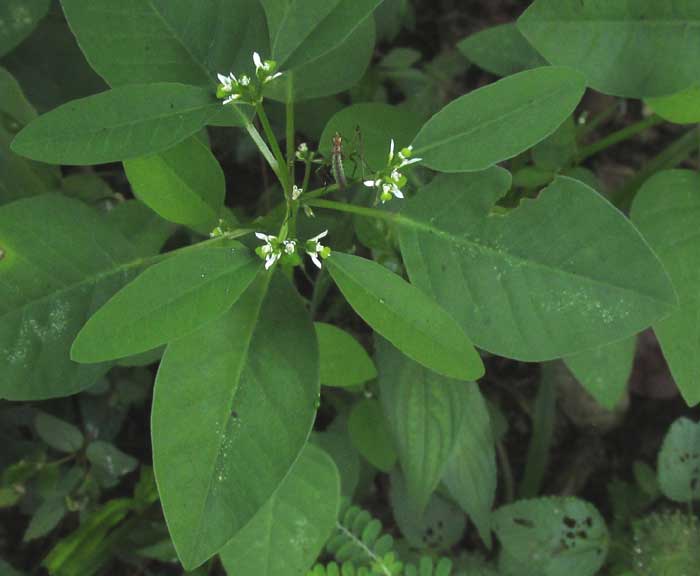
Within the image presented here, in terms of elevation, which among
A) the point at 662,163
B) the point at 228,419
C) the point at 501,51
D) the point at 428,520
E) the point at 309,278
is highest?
the point at 501,51

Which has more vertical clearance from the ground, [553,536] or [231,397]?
[231,397]

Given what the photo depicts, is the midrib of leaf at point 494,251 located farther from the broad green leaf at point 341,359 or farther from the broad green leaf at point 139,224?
the broad green leaf at point 139,224

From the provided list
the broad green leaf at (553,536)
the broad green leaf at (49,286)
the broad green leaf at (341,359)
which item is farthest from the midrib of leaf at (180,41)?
the broad green leaf at (553,536)

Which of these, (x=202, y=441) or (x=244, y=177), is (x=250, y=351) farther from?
(x=244, y=177)

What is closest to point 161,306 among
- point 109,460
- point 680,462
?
point 109,460

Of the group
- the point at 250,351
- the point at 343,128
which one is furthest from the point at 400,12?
the point at 250,351

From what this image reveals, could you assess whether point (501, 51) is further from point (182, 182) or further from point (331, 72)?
point (182, 182)

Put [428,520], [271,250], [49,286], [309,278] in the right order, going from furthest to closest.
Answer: [428,520]
[309,278]
[49,286]
[271,250]
